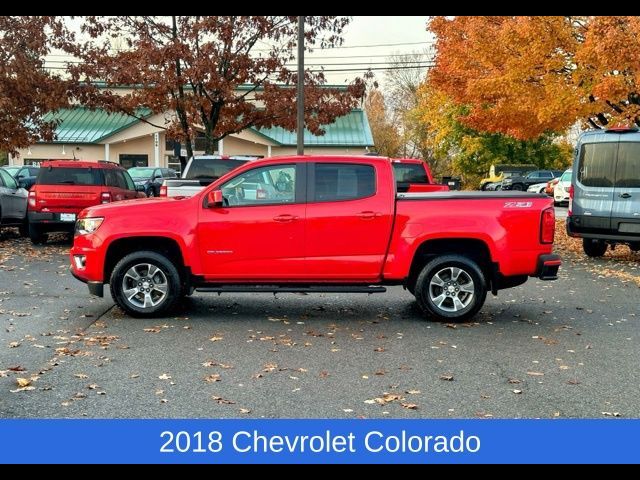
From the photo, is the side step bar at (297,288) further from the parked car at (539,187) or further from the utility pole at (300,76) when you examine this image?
the parked car at (539,187)

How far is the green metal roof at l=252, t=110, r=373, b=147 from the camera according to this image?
4341cm

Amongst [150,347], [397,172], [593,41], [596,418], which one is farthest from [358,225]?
[593,41]

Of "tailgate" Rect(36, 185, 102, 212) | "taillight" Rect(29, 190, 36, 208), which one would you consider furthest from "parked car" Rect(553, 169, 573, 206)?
"taillight" Rect(29, 190, 36, 208)

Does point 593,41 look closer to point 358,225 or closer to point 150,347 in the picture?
point 358,225

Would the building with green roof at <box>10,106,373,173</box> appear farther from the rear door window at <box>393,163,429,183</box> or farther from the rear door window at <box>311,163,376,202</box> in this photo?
the rear door window at <box>311,163,376,202</box>

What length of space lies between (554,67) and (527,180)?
28749 mm

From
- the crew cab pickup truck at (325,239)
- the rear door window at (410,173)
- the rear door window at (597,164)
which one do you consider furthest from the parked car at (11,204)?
the rear door window at (597,164)

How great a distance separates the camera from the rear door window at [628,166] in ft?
45.5

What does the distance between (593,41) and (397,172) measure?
200 inches

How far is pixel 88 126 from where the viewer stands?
47.2 m

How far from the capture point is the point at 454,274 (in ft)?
27.9

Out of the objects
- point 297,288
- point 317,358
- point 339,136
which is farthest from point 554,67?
point 339,136

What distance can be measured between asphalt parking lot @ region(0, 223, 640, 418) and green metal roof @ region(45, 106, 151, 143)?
36.6m

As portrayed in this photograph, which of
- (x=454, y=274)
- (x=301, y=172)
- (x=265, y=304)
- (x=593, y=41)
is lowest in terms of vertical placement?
(x=265, y=304)
